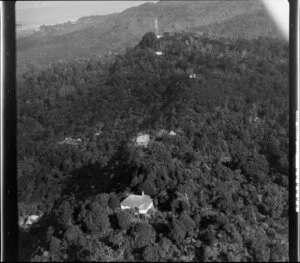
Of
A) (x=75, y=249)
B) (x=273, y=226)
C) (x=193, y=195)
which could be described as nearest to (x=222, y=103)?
(x=193, y=195)

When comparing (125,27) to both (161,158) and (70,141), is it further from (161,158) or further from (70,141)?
(161,158)

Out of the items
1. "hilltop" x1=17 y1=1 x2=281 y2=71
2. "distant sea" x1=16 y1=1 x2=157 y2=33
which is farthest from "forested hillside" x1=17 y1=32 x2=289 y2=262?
"distant sea" x1=16 y1=1 x2=157 y2=33

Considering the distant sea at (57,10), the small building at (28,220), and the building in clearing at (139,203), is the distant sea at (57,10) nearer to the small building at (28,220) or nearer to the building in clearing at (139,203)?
the small building at (28,220)

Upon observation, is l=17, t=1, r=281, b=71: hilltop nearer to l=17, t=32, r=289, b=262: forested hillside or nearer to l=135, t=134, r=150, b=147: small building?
l=17, t=32, r=289, b=262: forested hillside

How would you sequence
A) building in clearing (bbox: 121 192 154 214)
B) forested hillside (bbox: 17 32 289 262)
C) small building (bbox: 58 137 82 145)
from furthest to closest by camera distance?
small building (bbox: 58 137 82 145) → building in clearing (bbox: 121 192 154 214) → forested hillside (bbox: 17 32 289 262)

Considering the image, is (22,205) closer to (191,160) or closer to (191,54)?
(191,160)

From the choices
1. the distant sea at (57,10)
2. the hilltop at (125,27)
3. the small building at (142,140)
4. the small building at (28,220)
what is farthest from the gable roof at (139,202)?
the distant sea at (57,10)
